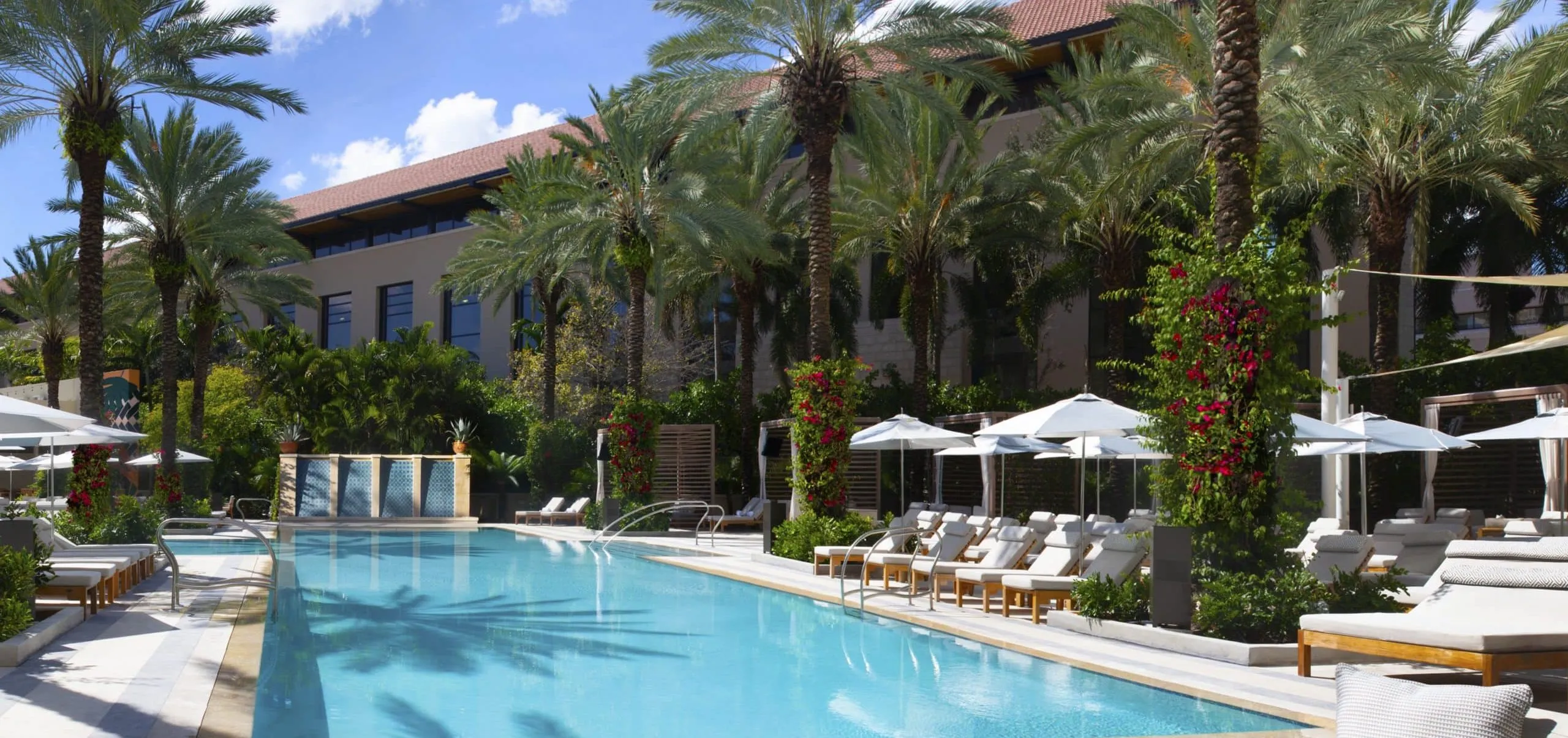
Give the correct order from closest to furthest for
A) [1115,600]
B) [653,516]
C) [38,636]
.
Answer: [38,636], [1115,600], [653,516]

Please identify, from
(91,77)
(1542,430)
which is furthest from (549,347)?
(1542,430)

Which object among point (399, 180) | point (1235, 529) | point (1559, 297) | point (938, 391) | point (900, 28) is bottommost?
point (1235, 529)

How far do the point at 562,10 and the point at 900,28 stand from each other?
5.69 metres

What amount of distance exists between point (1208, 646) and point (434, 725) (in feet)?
18.4

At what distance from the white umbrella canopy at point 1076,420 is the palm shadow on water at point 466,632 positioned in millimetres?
4167

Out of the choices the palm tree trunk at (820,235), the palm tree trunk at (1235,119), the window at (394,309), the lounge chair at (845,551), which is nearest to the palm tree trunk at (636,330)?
the palm tree trunk at (820,235)

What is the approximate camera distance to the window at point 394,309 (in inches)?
1997

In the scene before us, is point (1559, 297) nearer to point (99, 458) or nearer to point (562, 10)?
point (562, 10)

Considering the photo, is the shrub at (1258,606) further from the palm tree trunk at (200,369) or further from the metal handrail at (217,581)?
the palm tree trunk at (200,369)

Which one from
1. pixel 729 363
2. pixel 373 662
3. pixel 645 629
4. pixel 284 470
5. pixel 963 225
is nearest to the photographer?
pixel 373 662

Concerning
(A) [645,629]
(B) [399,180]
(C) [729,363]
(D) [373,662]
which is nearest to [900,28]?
(A) [645,629]

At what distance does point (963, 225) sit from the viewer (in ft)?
86.8

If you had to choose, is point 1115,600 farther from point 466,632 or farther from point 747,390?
point 747,390

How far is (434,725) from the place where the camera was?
314 inches
